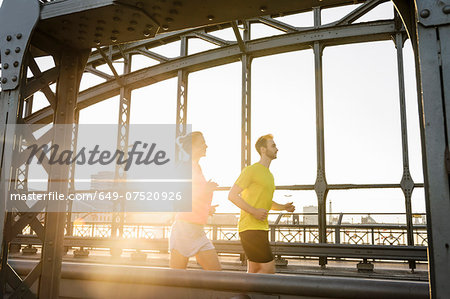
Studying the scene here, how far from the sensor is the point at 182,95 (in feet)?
40.2

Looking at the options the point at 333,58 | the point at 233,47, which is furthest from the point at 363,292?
the point at 233,47

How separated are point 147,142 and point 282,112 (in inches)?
180

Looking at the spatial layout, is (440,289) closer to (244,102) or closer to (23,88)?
(23,88)

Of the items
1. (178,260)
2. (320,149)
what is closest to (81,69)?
(178,260)

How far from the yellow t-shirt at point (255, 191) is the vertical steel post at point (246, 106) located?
22.5 ft

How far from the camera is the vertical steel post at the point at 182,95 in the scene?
1191 centimetres

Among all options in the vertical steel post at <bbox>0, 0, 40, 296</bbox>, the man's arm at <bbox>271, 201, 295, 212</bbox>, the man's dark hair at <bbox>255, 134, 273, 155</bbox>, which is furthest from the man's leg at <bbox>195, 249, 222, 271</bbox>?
the vertical steel post at <bbox>0, 0, 40, 296</bbox>

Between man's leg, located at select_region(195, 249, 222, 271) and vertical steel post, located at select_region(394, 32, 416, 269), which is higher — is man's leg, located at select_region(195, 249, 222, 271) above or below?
below

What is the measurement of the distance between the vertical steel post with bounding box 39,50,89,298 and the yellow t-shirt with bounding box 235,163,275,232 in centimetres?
155

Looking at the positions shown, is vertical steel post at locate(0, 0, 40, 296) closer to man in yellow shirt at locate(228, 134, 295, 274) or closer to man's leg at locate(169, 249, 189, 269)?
man's leg at locate(169, 249, 189, 269)

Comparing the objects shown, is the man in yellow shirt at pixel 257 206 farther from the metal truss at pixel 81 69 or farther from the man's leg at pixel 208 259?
the metal truss at pixel 81 69

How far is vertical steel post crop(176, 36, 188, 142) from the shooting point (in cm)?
1191

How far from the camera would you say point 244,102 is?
11172 mm

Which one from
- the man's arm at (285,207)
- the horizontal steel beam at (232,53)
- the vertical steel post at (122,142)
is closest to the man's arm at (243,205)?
the man's arm at (285,207)
